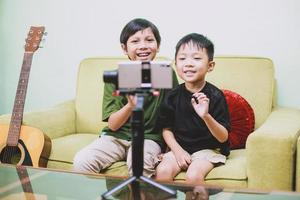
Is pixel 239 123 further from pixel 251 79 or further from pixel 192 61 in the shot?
pixel 192 61

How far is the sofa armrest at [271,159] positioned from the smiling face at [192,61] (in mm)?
327

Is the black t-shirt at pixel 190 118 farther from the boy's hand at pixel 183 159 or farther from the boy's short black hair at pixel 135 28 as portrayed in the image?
the boy's short black hair at pixel 135 28

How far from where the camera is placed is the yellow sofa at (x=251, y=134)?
1.40 meters

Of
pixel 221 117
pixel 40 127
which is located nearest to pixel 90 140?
pixel 40 127

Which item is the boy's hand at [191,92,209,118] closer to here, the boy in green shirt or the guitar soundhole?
the boy in green shirt

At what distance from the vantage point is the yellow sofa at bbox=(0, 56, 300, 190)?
1.40 meters

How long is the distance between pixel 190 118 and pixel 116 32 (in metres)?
0.93

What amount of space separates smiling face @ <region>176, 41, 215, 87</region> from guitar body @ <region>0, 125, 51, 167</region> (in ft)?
2.20

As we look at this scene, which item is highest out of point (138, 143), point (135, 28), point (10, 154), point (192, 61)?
point (135, 28)

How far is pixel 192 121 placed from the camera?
5.37 ft

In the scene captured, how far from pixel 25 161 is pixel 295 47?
1385 millimetres

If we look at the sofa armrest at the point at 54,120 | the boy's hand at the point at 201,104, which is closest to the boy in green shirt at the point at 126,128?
the boy's hand at the point at 201,104

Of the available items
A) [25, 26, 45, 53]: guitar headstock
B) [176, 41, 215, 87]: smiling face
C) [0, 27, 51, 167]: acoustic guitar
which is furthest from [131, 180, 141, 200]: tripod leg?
[25, 26, 45, 53]: guitar headstock

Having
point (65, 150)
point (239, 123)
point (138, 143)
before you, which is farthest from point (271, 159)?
point (65, 150)
